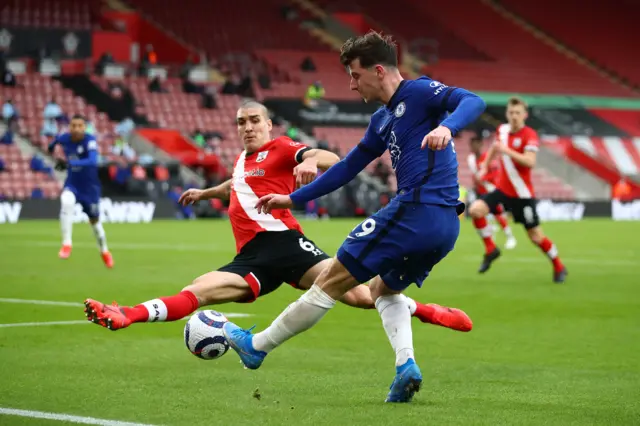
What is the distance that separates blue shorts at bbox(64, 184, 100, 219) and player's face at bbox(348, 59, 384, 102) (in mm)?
12088

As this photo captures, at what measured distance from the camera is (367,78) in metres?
6.71

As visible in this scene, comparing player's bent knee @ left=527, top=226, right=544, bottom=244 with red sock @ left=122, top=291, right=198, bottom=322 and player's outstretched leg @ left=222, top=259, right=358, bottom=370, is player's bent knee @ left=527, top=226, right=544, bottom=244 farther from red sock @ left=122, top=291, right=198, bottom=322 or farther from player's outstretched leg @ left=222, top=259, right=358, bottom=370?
player's outstretched leg @ left=222, top=259, right=358, bottom=370

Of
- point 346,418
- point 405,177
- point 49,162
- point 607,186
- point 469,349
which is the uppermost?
point 405,177

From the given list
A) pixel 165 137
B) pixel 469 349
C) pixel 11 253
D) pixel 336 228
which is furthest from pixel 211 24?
pixel 469 349

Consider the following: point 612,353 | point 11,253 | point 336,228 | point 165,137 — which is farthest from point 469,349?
point 165,137

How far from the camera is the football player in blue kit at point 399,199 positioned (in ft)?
21.6

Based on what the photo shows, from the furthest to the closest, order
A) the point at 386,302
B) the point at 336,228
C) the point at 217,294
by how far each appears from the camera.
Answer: the point at 336,228 < the point at 217,294 < the point at 386,302

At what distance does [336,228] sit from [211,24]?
2229 cm

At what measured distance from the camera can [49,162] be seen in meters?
36.4

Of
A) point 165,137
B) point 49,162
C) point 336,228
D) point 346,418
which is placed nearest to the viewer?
point 346,418

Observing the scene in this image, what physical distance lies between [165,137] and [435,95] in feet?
111

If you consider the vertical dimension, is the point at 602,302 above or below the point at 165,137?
above

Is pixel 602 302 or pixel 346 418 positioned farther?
pixel 602 302

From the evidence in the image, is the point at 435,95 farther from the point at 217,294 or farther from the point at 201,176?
the point at 201,176
